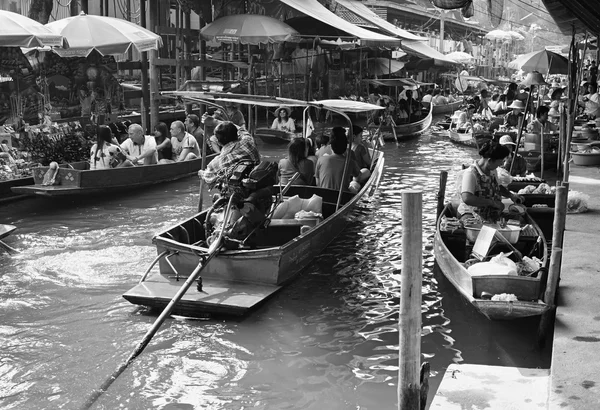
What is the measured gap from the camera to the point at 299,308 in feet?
23.7

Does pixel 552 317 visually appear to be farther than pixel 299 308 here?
No

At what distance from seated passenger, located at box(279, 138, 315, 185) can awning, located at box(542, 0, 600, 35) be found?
12.2ft

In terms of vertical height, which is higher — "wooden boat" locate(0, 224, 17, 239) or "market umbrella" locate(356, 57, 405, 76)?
"market umbrella" locate(356, 57, 405, 76)

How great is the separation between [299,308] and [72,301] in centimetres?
230

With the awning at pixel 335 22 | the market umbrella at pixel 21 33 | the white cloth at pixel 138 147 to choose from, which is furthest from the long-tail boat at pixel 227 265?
the awning at pixel 335 22

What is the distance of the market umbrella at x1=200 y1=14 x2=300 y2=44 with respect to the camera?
58.9 ft

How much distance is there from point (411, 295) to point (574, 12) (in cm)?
755

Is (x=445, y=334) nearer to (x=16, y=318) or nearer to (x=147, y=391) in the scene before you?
(x=147, y=391)

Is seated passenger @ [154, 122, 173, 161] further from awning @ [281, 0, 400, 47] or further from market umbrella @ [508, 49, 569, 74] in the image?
awning @ [281, 0, 400, 47]

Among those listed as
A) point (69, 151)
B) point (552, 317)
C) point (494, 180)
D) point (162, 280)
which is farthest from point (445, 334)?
point (69, 151)

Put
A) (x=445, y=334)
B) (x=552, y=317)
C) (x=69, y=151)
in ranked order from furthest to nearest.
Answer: (x=69, y=151)
(x=445, y=334)
(x=552, y=317)

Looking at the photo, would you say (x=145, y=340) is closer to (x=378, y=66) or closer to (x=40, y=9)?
(x=40, y=9)

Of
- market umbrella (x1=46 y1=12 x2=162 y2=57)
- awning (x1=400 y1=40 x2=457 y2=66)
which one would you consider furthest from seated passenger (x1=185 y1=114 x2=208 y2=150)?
awning (x1=400 y1=40 x2=457 y2=66)

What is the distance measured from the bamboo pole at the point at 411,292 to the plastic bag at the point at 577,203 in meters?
5.35
